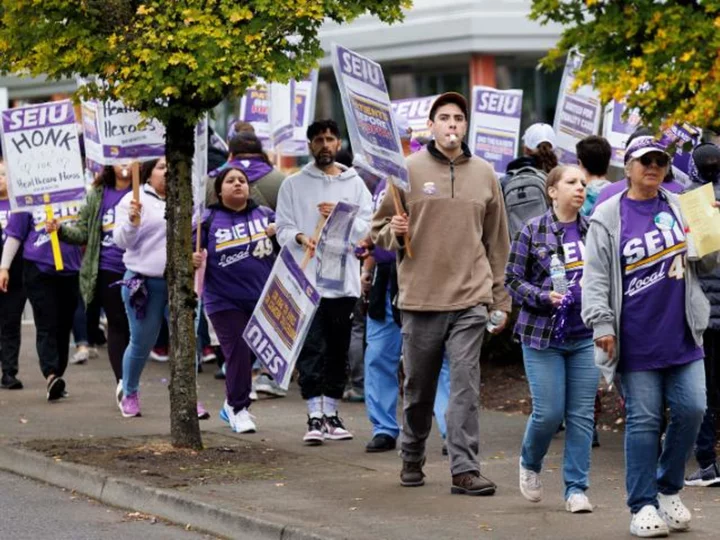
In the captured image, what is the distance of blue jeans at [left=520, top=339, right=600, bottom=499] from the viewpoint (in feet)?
28.5

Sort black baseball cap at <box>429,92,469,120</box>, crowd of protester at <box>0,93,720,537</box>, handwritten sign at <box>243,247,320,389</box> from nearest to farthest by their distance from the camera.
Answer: crowd of protester at <box>0,93,720,537</box> → black baseball cap at <box>429,92,469,120</box> → handwritten sign at <box>243,247,320,389</box>

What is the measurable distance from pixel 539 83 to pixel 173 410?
70.1 feet

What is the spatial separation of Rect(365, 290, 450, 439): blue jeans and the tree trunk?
3.87 ft

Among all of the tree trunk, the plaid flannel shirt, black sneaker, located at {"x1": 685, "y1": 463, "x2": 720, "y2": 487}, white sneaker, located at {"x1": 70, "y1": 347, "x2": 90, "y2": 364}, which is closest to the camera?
the plaid flannel shirt

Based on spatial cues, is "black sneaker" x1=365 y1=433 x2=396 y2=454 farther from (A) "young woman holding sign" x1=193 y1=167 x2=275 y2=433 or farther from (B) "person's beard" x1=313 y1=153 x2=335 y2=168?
(B) "person's beard" x1=313 y1=153 x2=335 y2=168

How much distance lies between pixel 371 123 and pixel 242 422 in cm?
330

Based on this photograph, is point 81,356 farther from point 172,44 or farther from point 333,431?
point 172,44

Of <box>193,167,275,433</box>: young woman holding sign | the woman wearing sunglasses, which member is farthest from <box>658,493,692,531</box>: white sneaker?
<box>193,167,275,433</box>: young woman holding sign

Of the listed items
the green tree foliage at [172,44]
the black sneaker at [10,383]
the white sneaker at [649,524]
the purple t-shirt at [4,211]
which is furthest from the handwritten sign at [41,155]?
the white sneaker at [649,524]

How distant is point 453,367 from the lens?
9.24 meters

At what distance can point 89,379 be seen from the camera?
15555 mm

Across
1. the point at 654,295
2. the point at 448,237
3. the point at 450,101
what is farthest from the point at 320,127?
the point at 654,295

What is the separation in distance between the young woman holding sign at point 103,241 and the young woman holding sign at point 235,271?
65.7 inches

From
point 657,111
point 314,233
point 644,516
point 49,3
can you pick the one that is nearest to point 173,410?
point 314,233
